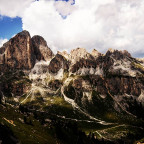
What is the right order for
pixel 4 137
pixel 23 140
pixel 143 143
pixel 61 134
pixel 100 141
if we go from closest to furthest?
pixel 4 137 → pixel 23 140 → pixel 143 143 → pixel 61 134 → pixel 100 141

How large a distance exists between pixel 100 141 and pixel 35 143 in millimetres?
124901

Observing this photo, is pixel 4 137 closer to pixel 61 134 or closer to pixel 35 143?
pixel 35 143

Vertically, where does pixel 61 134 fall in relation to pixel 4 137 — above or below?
below

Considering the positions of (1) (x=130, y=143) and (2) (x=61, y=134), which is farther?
(1) (x=130, y=143)

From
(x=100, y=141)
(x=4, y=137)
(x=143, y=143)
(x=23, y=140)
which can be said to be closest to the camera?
(x=4, y=137)

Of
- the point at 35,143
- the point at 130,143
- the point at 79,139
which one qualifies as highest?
the point at 35,143

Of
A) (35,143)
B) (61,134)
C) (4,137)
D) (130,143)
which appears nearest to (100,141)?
(130,143)

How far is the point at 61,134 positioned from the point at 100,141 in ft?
211

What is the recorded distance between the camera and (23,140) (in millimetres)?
90875

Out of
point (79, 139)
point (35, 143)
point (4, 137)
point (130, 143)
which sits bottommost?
point (130, 143)

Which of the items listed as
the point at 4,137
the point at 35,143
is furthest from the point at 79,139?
the point at 4,137

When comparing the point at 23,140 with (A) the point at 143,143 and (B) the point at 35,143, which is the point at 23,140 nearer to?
(B) the point at 35,143

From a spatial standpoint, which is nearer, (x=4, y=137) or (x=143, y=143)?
(x=4, y=137)

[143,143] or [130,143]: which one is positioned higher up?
[143,143]
